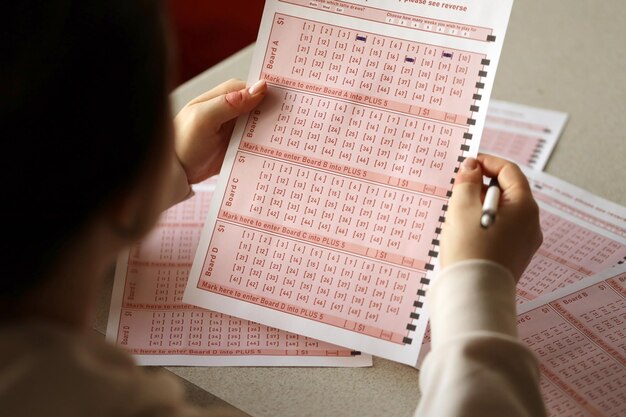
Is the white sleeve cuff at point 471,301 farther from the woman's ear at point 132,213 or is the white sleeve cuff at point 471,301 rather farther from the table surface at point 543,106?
the woman's ear at point 132,213

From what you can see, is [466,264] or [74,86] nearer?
[74,86]

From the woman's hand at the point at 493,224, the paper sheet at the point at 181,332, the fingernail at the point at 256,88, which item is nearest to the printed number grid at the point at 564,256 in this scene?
the woman's hand at the point at 493,224

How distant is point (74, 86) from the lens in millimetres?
414

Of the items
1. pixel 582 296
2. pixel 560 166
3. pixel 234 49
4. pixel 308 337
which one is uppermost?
pixel 234 49

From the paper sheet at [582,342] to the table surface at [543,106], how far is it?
130 millimetres

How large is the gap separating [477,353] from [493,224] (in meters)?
0.14

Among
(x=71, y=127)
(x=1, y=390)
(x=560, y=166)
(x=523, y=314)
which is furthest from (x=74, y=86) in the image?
(x=560, y=166)

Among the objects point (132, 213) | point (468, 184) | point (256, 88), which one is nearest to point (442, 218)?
point (468, 184)

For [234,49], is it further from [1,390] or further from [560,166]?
[1,390]

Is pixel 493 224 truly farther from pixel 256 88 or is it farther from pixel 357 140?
pixel 256 88

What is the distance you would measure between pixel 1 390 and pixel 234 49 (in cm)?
194

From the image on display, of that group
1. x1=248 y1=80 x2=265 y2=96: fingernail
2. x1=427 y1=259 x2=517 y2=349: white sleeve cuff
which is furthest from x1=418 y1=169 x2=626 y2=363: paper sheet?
x1=248 y1=80 x2=265 y2=96: fingernail

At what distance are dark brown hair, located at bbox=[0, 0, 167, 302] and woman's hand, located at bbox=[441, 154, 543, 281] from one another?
0.34 m

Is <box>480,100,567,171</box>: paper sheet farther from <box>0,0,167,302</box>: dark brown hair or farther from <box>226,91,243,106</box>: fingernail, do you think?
<box>0,0,167,302</box>: dark brown hair
